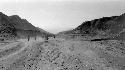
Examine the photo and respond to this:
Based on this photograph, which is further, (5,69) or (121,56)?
(121,56)

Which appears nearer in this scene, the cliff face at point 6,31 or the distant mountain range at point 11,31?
the cliff face at point 6,31

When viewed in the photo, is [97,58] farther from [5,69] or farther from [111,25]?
[111,25]

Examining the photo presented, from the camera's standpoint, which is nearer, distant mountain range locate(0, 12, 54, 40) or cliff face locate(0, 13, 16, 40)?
cliff face locate(0, 13, 16, 40)

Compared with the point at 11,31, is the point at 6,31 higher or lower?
lower

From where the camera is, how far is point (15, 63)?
2300cm

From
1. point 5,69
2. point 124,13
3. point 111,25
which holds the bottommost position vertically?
point 5,69

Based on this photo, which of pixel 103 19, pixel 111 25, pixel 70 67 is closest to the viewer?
pixel 70 67

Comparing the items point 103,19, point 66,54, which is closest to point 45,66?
point 66,54

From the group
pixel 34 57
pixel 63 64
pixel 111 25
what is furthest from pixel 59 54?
pixel 111 25

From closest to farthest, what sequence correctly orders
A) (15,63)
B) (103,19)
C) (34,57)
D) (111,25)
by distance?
(15,63), (34,57), (111,25), (103,19)

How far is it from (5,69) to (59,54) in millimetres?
8224

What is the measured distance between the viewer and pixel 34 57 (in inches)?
1013

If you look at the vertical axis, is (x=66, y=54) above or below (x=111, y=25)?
below

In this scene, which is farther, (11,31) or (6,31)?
(11,31)
